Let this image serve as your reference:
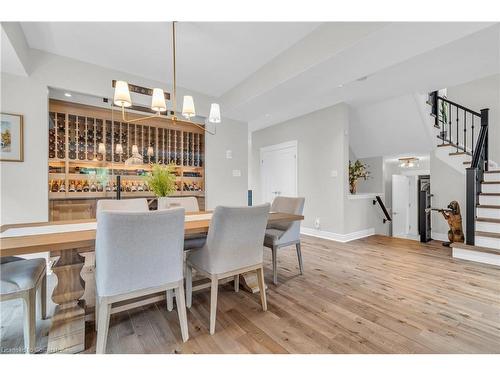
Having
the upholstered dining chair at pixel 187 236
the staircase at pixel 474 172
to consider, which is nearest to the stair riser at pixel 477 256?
the staircase at pixel 474 172

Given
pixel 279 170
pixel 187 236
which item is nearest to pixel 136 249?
pixel 187 236

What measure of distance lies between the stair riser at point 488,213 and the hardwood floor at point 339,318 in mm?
845

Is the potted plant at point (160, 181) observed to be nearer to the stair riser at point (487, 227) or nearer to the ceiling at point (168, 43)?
the ceiling at point (168, 43)

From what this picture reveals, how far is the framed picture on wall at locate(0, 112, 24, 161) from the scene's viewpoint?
2.58m

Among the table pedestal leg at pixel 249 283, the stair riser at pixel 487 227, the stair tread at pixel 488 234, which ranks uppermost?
the stair riser at pixel 487 227

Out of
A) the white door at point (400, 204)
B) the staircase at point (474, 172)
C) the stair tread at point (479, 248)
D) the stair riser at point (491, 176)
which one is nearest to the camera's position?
the stair tread at point (479, 248)

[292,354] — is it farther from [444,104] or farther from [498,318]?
[444,104]

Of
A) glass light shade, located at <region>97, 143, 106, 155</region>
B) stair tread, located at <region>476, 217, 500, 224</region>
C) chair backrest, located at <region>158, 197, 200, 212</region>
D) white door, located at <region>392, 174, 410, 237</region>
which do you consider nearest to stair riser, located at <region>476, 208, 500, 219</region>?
stair tread, located at <region>476, 217, 500, 224</region>

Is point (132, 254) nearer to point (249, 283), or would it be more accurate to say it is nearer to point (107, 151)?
point (249, 283)

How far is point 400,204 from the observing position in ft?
19.7

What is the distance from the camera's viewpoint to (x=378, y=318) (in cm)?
180

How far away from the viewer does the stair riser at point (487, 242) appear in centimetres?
303
